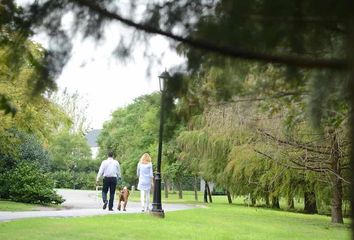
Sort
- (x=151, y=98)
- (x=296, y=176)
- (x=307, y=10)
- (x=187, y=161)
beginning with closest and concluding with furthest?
(x=307, y=10)
(x=151, y=98)
(x=296, y=176)
(x=187, y=161)

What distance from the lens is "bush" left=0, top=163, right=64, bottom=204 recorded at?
19703 mm

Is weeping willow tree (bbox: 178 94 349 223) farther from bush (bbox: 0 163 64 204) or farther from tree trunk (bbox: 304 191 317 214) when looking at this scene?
bush (bbox: 0 163 64 204)

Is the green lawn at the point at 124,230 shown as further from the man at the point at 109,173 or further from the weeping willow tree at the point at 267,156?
the weeping willow tree at the point at 267,156

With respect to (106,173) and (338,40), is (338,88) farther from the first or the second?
(106,173)

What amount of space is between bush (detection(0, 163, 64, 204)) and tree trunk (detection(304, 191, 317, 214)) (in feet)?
38.6

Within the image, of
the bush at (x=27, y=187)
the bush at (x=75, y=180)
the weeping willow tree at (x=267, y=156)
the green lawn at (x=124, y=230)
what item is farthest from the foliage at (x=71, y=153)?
the green lawn at (x=124, y=230)

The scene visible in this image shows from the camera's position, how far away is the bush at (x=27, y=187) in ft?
64.6

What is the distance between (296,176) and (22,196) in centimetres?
1134

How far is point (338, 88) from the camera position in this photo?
3850 millimetres

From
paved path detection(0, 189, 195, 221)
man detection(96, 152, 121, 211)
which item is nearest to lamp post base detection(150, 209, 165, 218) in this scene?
paved path detection(0, 189, 195, 221)

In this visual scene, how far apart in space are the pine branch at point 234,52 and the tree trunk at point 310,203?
2220cm

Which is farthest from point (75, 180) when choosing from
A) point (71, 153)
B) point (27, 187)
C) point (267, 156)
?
point (267, 156)

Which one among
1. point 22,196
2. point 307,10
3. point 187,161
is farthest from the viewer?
point 187,161

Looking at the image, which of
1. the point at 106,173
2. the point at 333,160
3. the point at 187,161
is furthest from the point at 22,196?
the point at 187,161
